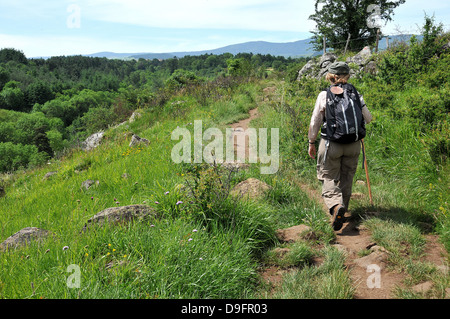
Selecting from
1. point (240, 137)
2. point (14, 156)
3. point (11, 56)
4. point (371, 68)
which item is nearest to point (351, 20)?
point (371, 68)

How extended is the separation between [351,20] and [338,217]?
28.6 meters

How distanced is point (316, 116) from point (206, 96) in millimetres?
9576

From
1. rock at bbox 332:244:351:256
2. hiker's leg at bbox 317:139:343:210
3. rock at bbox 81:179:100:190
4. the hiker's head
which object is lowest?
rock at bbox 332:244:351:256

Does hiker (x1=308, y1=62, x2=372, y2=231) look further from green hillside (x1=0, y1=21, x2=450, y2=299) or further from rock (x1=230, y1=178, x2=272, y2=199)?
rock (x1=230, y1=178, x2=272, y2=199)

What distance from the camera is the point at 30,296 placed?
2230 mm

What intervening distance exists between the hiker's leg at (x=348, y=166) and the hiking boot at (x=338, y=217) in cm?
52

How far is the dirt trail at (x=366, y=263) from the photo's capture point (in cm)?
281

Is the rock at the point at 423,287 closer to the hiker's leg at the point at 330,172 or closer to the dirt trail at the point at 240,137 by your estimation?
the hiker's leg at the point at 330,172

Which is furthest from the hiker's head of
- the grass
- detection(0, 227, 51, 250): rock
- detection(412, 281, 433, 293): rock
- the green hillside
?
detection(0, 227, 51, 250): rock

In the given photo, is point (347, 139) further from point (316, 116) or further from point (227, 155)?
point (227, 155)

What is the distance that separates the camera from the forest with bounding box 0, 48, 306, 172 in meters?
23.3

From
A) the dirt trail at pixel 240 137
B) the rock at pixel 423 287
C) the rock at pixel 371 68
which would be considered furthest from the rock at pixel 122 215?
the rock at pixel 371 68

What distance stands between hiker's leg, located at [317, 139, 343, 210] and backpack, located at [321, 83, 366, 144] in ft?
0.59
